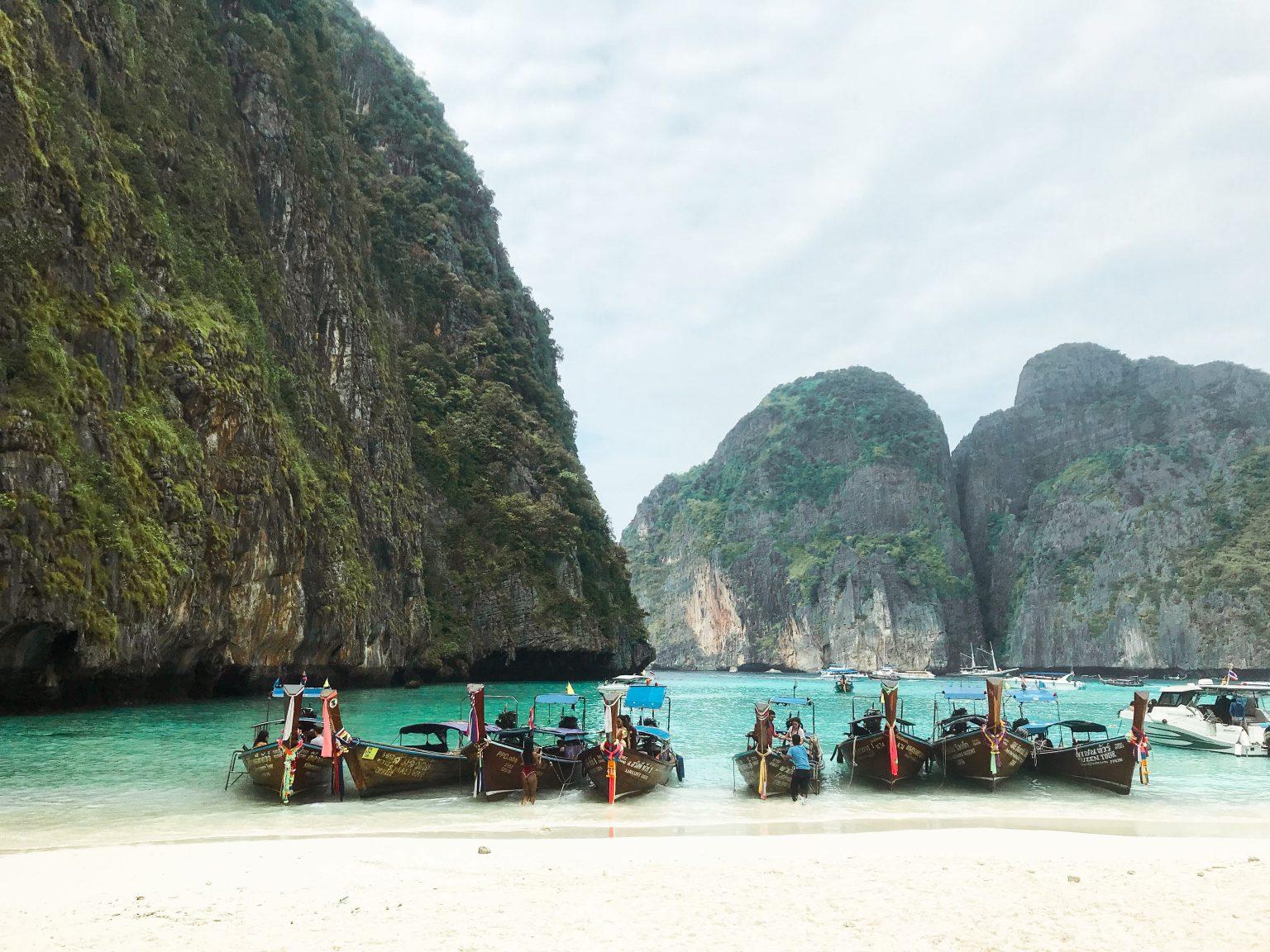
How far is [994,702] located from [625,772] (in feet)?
26.0

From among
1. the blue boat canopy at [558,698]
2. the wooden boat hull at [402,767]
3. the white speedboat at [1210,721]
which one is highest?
the blue boat canopy at [558,698]

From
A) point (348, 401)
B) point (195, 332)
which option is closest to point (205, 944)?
point (195, 332)

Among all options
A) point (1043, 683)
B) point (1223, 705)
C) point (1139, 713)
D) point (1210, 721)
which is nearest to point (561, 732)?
point (1139, 713)

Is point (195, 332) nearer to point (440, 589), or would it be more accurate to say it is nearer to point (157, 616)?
point (157, 616)

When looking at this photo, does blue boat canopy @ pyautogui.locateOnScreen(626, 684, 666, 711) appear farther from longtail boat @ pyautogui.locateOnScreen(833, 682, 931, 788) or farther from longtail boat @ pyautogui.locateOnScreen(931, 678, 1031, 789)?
longtail boat @ pyautogui.locateOnScreen(931, 678, 1031, 789)

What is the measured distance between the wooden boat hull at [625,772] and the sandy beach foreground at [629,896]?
439 centimetres

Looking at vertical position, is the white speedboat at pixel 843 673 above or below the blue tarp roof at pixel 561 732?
below

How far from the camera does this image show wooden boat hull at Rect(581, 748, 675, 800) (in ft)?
55.7

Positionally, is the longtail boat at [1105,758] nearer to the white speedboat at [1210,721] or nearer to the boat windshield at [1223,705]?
the white speedboat at [1210,721]

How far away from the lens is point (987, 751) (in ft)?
61.2

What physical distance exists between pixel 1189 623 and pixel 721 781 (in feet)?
375

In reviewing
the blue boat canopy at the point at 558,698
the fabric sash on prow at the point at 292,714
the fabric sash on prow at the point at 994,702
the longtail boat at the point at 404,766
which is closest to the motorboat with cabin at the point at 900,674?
the blue boat canopy at the point at 558,698

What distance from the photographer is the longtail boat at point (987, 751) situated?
18484 mm

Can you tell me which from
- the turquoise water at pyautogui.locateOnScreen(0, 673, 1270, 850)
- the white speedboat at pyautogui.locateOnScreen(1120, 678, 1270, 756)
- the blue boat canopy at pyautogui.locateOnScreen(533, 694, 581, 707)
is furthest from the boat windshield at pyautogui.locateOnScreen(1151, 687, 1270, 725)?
the blue boat canopy at pyautogui.locateOnScreen(533, 694, 581, 707)
